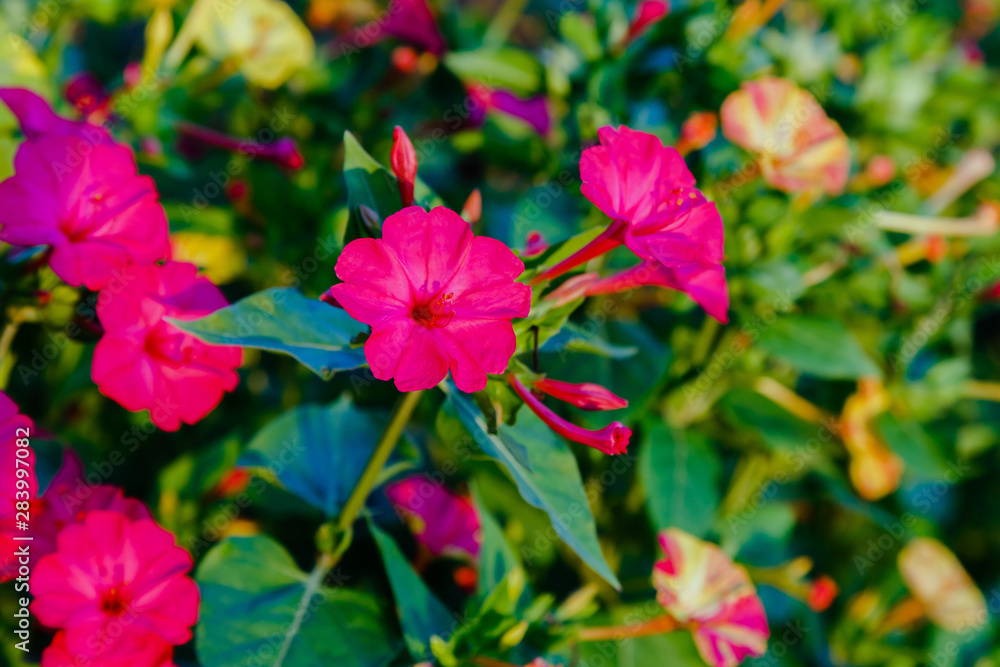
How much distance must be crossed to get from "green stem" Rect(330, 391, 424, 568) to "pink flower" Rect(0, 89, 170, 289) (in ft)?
0.88

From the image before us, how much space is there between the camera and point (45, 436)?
824mm

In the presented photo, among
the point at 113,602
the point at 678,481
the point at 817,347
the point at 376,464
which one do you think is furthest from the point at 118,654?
the point at 817,347

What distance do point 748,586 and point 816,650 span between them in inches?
19.3

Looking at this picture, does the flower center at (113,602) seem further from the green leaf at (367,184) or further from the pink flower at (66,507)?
the green leaf at (367,184)

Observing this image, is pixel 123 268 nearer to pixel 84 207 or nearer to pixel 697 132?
pixel 84 207

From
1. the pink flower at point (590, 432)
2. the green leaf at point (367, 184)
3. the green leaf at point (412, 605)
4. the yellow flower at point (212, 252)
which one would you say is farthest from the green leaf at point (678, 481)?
the yellow flower at point (212, 252)

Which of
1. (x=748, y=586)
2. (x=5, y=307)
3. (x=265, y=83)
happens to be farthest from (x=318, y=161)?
(x=748, y=586)

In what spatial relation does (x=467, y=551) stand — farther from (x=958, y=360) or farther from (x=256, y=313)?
(x=958, y=360)

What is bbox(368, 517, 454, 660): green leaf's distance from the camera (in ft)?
2.62

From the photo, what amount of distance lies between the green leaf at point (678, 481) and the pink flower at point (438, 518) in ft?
0.82

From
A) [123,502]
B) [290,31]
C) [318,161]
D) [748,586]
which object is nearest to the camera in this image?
[123,502]

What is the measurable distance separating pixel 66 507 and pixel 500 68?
86cm

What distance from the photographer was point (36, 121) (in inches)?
30.4

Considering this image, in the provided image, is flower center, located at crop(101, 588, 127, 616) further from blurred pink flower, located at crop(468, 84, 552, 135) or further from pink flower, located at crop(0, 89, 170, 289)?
blurred pink flower, located at crop(468, 84, 552, 135)
